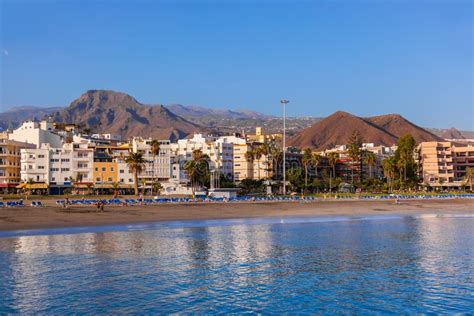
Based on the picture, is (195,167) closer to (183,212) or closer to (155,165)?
(155,165)

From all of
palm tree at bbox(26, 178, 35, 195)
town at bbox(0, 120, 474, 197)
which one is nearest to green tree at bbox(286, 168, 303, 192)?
town at bbox(0, 120, 474, 197)

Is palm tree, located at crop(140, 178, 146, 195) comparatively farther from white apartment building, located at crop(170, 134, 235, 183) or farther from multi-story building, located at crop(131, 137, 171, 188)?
Result: white apartment building, located at crop(170, 134, 235, 183)

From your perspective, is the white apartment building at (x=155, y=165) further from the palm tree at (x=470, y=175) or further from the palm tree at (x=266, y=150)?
the palm tree at (x=470, y=175)

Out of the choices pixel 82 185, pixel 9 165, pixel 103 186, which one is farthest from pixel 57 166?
pixel 103 186

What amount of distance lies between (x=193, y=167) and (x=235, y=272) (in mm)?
75803

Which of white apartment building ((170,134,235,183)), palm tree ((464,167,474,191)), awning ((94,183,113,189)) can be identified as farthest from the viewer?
palm tree ((464,167,474,191))

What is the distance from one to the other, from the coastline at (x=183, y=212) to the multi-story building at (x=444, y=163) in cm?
5997

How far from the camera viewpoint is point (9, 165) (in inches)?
3949

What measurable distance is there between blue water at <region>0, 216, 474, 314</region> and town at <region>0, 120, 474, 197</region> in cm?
5222

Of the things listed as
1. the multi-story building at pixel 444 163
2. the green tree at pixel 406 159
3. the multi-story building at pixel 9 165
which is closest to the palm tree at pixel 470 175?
the multi-story building at pixel 444 163

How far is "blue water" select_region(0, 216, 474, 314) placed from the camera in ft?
64.8

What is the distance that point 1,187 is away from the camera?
319 feet

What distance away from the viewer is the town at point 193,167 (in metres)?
101

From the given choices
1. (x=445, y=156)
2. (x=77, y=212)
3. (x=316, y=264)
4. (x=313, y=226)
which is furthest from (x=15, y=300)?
(x=445, y=156)
